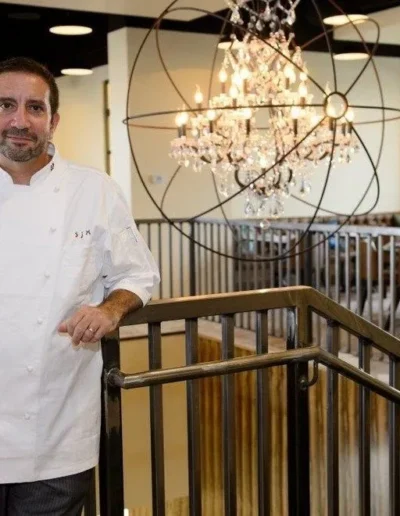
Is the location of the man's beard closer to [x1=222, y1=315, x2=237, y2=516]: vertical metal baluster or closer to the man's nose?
the man's nose

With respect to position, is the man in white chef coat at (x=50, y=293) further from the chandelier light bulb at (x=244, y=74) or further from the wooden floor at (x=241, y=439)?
the chandelier light bulb at (x=244, y=74)

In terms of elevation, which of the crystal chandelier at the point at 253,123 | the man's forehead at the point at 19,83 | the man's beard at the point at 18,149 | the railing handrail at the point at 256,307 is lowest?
the railing handrail at the point at 256,307

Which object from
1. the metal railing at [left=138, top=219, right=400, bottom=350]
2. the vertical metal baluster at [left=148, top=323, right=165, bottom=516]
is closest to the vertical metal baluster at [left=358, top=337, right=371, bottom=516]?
the vertical metal baluster at [left=148, top=323, right=165, bottom=516]

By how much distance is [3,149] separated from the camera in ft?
5.66

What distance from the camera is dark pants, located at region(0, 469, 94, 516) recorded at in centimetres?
171

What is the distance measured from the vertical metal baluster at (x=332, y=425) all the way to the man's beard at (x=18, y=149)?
885mm

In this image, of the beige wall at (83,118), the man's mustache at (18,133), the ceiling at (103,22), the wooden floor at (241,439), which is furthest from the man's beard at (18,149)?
the beige wall at (83,118)

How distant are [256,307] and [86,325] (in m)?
0.51

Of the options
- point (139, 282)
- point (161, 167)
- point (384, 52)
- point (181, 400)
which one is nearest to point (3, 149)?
point (139, 282)

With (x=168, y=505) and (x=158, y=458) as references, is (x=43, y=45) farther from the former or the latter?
(x=158, y=458)

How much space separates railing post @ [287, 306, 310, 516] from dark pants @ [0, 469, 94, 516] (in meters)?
0.58

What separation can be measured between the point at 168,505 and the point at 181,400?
0.88 meters

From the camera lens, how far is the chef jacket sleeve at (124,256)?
1.79 meters

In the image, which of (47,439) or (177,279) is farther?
(177,279)
